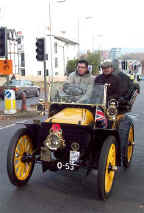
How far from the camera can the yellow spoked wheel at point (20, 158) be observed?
179 inches

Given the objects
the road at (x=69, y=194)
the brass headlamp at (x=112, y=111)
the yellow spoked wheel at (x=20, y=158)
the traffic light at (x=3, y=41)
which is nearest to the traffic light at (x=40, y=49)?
the traffic light at (x=3, y=41)

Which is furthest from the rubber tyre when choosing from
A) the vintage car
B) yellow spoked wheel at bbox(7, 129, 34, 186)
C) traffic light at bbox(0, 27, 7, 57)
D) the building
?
the building

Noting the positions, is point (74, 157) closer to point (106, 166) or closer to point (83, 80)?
point (106, 166)

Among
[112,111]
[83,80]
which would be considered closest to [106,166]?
[112,111]

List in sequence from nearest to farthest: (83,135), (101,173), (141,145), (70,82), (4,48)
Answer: (101,173) < (83,135) < (70,82) < (141,145) < (4,48)

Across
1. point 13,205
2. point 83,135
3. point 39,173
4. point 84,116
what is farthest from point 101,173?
point 39,173

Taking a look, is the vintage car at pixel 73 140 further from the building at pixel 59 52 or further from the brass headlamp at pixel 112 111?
the building at pixel 59 52

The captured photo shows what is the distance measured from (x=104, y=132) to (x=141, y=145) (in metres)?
3.51

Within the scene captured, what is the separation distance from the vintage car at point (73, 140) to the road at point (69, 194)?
0.19 metres

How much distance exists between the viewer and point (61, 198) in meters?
4.53

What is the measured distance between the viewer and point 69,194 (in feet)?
15.3

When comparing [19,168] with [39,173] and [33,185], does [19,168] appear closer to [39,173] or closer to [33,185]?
[33,185]

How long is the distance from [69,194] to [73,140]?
0.82 meters

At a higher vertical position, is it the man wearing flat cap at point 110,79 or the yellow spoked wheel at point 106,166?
the man wearing flat cap at point 110,79
